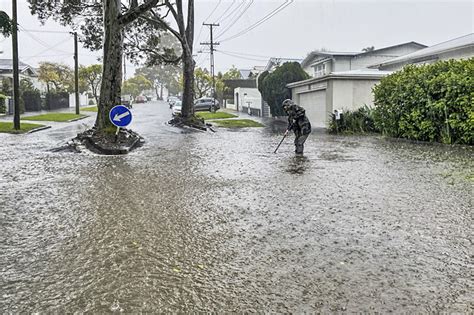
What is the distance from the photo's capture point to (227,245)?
14.3ft

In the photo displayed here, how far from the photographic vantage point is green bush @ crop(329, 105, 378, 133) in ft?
65.1

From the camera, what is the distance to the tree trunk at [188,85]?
23.8 m

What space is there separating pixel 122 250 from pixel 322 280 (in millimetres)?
1858

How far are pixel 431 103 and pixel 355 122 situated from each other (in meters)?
6.12

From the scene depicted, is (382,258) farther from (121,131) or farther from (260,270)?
(121,131)

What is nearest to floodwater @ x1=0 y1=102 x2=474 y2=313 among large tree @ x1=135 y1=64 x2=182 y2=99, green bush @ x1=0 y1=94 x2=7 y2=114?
green bush @ x1=0 y1=94 x2=7 y2=114

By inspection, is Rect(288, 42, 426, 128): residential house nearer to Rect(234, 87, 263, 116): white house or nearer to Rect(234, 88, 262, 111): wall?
Rect(234, 87, 263, 116): white house

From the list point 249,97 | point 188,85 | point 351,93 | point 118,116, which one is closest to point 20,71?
point 249,97

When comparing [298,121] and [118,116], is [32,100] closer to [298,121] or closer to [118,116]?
[118,116]

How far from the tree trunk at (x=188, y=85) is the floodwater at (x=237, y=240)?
15.1m

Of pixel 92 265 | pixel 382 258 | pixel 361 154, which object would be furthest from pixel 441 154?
pixel 92 265

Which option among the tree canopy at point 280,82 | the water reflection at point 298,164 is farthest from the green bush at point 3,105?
the water reflection at point 298,164

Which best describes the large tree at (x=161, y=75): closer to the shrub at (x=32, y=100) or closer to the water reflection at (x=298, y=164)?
the shrub at (x=32, y=100)

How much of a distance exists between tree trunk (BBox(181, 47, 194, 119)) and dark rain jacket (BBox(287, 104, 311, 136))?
12786 millimetres
